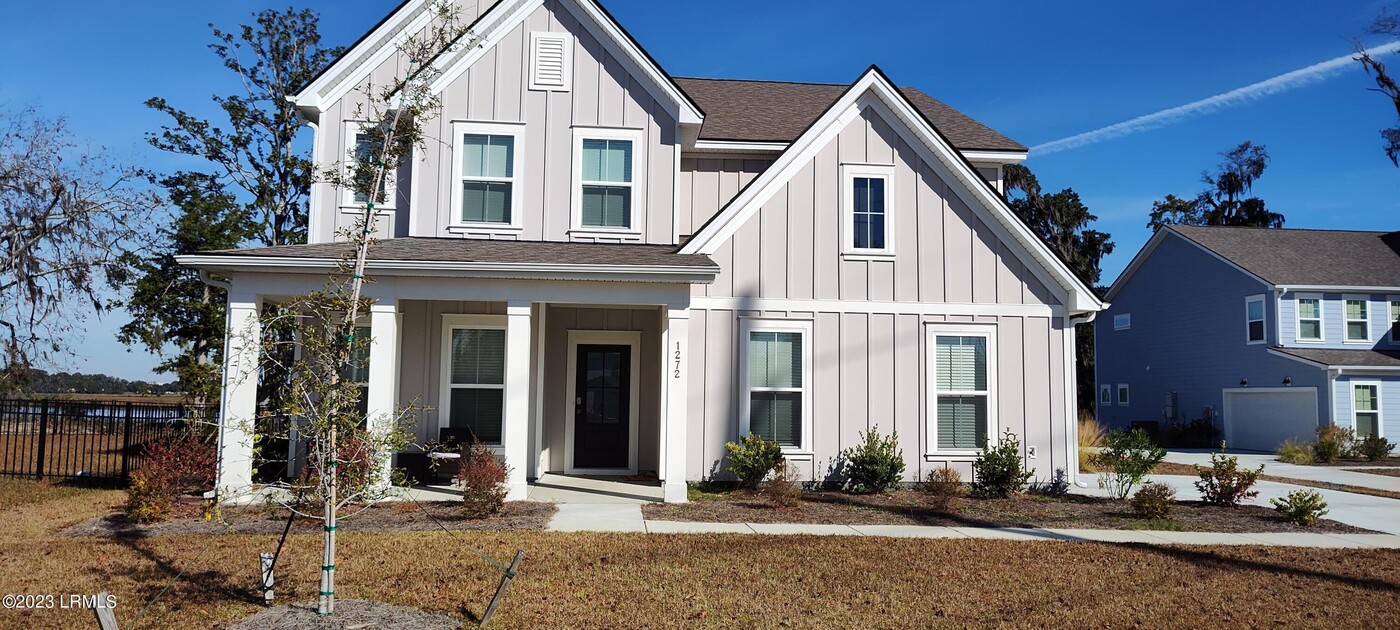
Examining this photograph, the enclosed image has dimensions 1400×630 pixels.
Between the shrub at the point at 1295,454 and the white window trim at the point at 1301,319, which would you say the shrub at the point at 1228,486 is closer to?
the shrub at the point at 1295,454

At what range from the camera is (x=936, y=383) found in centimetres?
1334

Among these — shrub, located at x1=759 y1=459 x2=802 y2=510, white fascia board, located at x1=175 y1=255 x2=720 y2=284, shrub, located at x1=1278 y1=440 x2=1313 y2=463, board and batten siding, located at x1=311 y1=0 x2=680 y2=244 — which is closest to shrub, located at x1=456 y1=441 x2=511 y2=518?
white fascia board, located at x1=175 y1=255 x2=720 y2=284

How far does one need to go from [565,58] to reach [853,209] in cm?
507

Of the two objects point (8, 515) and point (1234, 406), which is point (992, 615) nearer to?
point (8, 515)

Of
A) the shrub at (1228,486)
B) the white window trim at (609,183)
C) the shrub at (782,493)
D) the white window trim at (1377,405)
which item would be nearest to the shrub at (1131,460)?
the shrub at (1228,486)

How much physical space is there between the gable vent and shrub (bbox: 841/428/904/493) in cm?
715

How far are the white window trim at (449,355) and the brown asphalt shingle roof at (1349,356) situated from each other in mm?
→ 23955

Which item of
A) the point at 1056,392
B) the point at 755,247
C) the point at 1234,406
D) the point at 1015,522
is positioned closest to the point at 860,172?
the point at 755,247

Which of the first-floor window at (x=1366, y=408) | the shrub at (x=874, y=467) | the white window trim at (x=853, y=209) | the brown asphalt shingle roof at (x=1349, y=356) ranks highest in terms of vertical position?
the white window trim at (x=853, y=209)

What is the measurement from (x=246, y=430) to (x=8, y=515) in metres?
7.16

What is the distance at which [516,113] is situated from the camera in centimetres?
1334

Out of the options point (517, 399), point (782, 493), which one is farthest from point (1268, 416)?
point (517, 399)

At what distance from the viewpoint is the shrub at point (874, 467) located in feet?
41.0

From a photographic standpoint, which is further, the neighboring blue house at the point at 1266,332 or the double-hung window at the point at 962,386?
the neighboring blue house at the point at 1266,332
